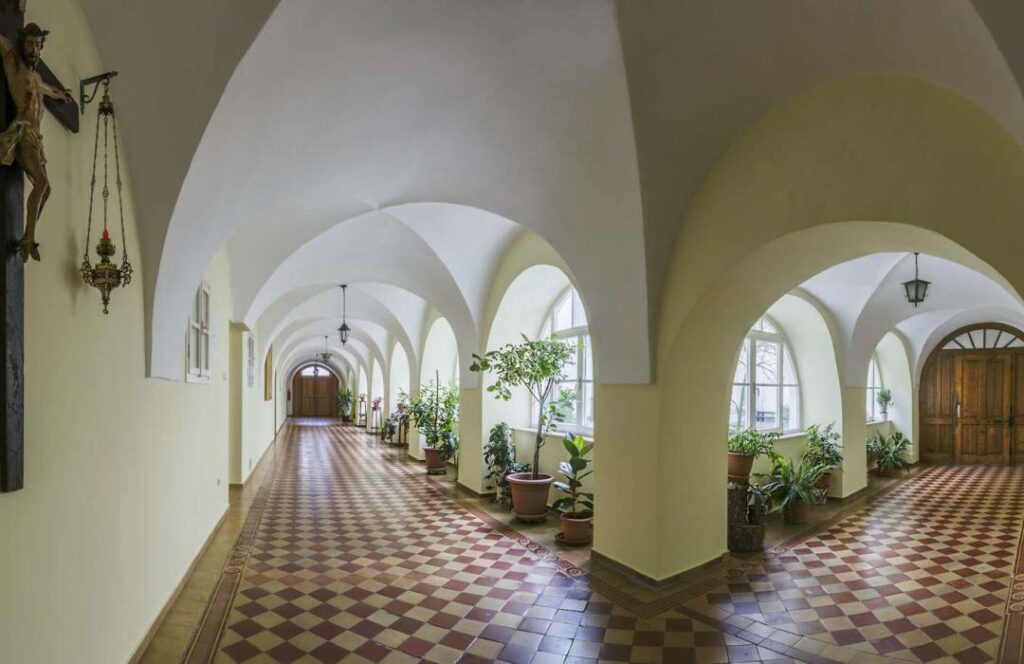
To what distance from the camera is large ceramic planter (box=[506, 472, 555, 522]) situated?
6469 millimetres

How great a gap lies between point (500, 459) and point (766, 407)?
3.98 m

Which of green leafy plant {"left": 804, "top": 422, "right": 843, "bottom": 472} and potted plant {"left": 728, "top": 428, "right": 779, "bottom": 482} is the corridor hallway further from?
green leafy plant {"left": 804, "top": 422, "right": 843, "bottom": 472}

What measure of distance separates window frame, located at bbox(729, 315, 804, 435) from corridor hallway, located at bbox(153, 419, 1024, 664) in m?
1.81

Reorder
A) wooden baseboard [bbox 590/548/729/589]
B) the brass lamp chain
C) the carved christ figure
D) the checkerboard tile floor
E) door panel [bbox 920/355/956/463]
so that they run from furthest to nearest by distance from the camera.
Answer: door panel [bbox 920/355/956/463], wooden baseboard [bbox 590/548/729/589], the checkerboard tile floor, the brass lamp chain, the carved christ figure

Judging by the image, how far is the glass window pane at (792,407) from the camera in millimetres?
8625

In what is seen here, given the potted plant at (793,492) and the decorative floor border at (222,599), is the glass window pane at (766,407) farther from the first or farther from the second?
the decorative floor border at (222,599)

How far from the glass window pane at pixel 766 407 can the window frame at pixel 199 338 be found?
7006 millimetres

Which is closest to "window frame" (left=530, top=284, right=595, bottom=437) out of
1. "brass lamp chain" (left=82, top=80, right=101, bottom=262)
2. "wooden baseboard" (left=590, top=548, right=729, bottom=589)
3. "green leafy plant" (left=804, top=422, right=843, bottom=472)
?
"wooden baseboard" (left=590, top=548, right=729, bottom=589)

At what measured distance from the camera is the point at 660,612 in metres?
3.98

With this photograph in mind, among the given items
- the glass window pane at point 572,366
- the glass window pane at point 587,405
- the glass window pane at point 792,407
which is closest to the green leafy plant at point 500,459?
the glass window pane at point 587,405

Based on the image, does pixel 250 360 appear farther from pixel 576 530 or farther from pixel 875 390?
pixel 875 390

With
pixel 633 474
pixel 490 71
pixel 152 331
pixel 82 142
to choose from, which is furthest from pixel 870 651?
pixel 82 142

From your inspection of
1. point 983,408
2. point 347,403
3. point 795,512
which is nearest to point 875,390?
point 983,408

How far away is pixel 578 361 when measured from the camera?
308 inches
